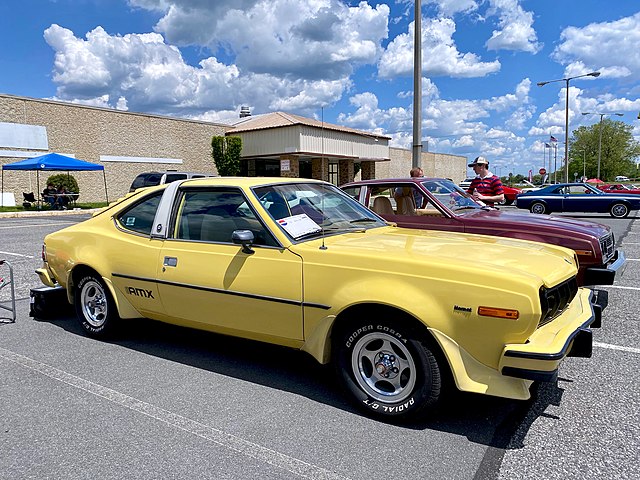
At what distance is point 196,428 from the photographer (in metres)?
3.06

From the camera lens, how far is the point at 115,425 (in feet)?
10.2

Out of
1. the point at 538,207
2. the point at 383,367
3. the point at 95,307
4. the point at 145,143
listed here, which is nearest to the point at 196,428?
the point at 383,367

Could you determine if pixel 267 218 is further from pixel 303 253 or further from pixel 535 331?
pixel 535 331

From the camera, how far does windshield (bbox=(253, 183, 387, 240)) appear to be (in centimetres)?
382

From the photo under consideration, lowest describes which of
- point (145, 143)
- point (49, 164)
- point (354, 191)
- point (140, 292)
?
point (140, 292)

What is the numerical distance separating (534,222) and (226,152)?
2954 centimetres

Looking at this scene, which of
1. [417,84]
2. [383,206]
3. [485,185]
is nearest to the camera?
[383,206]

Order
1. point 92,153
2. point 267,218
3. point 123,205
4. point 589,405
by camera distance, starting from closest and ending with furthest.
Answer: point 589,405
point 267,218
point 123,205
point 92,153

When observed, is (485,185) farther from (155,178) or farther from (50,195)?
(50,195)

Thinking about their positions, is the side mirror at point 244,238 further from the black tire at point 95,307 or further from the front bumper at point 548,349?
the front bumper at point 548,349

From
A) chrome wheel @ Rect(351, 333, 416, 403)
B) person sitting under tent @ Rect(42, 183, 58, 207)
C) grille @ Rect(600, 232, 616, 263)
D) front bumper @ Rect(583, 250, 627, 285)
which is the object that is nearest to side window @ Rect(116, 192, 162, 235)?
chrome wheel @ Rect(351, 333, 416, 403)

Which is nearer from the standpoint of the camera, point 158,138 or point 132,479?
point 132,479

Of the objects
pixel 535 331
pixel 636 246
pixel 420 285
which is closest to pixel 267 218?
pixel 420 285

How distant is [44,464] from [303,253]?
194 centimetres
